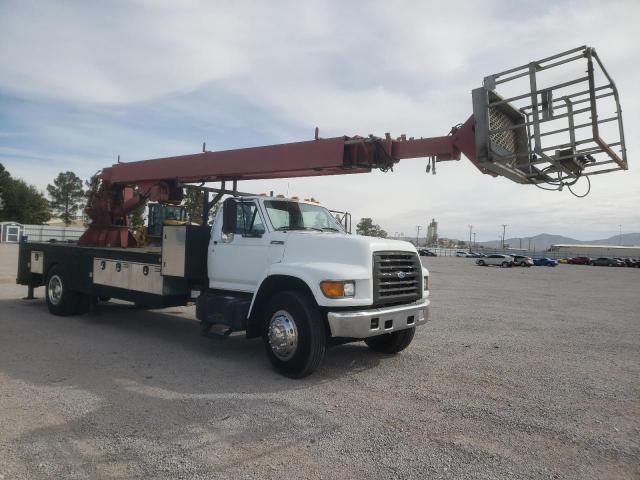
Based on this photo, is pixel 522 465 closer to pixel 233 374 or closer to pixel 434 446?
pixel 434 446

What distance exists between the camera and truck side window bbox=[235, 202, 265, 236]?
21.2 feet

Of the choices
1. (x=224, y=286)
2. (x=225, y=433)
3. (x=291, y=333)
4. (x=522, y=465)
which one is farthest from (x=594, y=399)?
(x=224, y=286)

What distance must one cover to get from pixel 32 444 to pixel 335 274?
315cm

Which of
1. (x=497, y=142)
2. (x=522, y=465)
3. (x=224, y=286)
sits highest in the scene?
(x=497, y=142)

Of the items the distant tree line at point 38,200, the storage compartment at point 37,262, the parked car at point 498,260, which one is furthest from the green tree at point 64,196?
the storage compartment at point 37,262

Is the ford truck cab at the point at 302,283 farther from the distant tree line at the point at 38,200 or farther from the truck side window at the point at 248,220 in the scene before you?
the distant tree line at the point at 38,200

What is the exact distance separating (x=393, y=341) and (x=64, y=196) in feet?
285

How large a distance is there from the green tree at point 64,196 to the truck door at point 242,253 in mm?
82784

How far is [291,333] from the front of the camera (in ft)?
18.3

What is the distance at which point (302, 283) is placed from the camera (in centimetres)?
562

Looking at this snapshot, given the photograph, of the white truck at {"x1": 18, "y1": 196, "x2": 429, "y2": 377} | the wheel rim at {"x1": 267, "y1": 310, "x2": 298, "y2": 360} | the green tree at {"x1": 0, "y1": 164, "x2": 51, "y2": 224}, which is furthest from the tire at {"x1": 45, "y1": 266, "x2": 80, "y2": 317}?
the green tree at {"x1": 0, "y1": 164, "x2": 51, "y2": 224}

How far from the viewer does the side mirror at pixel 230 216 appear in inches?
262

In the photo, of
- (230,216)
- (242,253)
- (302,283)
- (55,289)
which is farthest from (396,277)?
(55,289)

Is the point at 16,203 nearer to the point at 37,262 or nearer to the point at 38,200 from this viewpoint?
the point at 38,200
